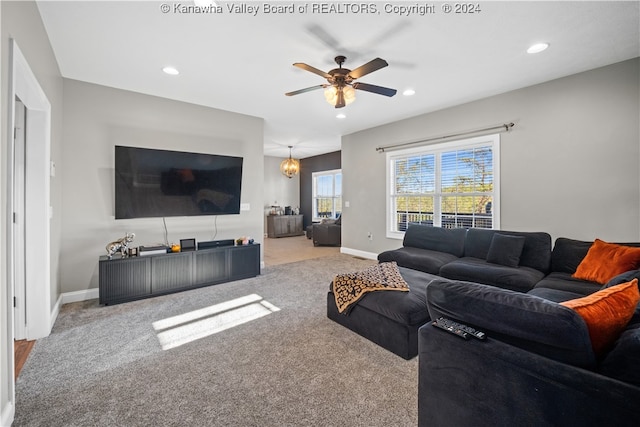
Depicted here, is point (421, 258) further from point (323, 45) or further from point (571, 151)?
point (323, 45)

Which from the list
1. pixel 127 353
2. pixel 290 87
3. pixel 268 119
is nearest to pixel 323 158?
pixel 268 119

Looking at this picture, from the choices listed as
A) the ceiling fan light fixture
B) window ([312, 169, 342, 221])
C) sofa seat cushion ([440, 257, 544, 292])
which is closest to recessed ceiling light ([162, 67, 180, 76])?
the ceiling fan light fixture

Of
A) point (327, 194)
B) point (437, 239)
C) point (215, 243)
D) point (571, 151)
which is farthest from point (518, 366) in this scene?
point (327, 194)

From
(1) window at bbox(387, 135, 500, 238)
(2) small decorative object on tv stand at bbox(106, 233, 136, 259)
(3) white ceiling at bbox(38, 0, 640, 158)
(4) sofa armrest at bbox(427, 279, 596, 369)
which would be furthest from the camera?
(1) window at bbox(387, 135, 500, 238)

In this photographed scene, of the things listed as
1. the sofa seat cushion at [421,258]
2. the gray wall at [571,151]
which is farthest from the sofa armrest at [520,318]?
the gray wall at [571,151]

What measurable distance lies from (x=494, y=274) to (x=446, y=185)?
214 centimetres

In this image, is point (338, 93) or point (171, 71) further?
point (171, 71)

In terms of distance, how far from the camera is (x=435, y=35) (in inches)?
105

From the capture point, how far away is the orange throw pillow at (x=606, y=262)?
8.16 ft

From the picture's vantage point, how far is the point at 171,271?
3879 millimetres

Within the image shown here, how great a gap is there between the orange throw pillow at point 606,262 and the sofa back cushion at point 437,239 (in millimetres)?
1406

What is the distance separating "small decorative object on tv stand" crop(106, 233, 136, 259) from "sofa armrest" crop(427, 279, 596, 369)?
375 cm

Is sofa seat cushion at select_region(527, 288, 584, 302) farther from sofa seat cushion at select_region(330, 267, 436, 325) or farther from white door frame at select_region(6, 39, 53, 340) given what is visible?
white door frame at select_region(6, 39, 53, 340)

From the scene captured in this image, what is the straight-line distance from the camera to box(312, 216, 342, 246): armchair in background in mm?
7559
